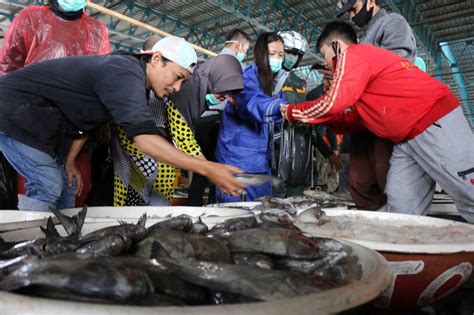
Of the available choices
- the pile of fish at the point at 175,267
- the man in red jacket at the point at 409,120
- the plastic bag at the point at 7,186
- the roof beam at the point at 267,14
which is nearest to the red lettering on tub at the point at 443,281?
the pile of fish at the point at 175,267

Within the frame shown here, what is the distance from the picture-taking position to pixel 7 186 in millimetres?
3035

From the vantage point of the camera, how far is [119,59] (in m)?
2.19

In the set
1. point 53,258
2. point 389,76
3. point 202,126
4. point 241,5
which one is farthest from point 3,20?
point 53,258

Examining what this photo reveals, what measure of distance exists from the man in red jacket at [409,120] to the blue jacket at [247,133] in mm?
914

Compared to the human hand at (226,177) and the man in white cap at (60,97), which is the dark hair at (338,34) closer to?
the man in white cap at (60,97)

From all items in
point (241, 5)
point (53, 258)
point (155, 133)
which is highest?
point (241, 5)

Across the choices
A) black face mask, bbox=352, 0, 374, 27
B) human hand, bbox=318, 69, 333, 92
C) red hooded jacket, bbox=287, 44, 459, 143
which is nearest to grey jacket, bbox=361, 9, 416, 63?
black face mask, bbox=352, 0, 374, 27

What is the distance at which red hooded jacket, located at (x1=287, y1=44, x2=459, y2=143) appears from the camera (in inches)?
96.7

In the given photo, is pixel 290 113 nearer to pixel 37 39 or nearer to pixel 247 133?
pixel 247 133

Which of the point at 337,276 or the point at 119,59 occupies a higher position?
the point at 119,59

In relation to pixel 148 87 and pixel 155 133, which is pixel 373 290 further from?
pixel 148 87

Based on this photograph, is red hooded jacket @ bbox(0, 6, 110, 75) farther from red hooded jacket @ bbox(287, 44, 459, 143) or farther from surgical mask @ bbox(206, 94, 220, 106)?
red hooded jacket @ bbox(287, 44, 459, 143)

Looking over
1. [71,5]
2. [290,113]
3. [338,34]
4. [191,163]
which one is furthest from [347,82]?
[71,5]

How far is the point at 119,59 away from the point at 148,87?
32cm
